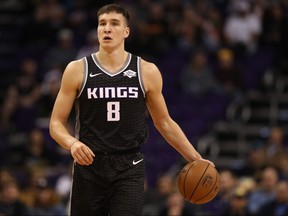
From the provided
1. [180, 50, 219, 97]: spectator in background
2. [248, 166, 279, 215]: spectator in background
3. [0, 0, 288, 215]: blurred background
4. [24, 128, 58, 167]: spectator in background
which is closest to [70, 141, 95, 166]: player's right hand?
[0, 0, 288, 215]: blurred background

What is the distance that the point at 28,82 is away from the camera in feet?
53.1

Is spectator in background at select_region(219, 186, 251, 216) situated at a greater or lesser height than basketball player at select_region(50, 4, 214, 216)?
lesser

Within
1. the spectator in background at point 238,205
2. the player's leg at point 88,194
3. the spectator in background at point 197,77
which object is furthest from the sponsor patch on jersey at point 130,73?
the spectator in background at point 197,77

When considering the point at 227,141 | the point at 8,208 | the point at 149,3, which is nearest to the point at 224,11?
the point at 149,3

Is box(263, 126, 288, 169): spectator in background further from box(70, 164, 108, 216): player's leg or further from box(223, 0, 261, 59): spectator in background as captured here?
box(70, 164, 108, 216): player's leg

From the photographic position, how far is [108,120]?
6605 millimetres

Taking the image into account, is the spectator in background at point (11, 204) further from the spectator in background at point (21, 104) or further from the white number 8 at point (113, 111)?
the white number 8 at point (113, 111)

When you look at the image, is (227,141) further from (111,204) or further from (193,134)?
(111,204)

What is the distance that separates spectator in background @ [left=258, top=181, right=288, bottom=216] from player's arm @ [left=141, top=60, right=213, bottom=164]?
195 inches

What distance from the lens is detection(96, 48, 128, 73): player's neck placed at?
6.73m

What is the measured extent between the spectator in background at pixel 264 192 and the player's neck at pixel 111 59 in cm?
591

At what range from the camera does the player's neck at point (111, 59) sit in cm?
673

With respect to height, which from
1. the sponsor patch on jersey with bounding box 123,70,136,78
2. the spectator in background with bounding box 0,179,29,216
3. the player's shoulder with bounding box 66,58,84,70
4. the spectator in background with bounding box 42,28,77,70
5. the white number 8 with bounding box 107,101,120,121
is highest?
the spectator in background with bounding box 42,28,77,70

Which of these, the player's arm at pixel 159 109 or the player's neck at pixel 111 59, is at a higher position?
the player's neck at pixel 111 59
